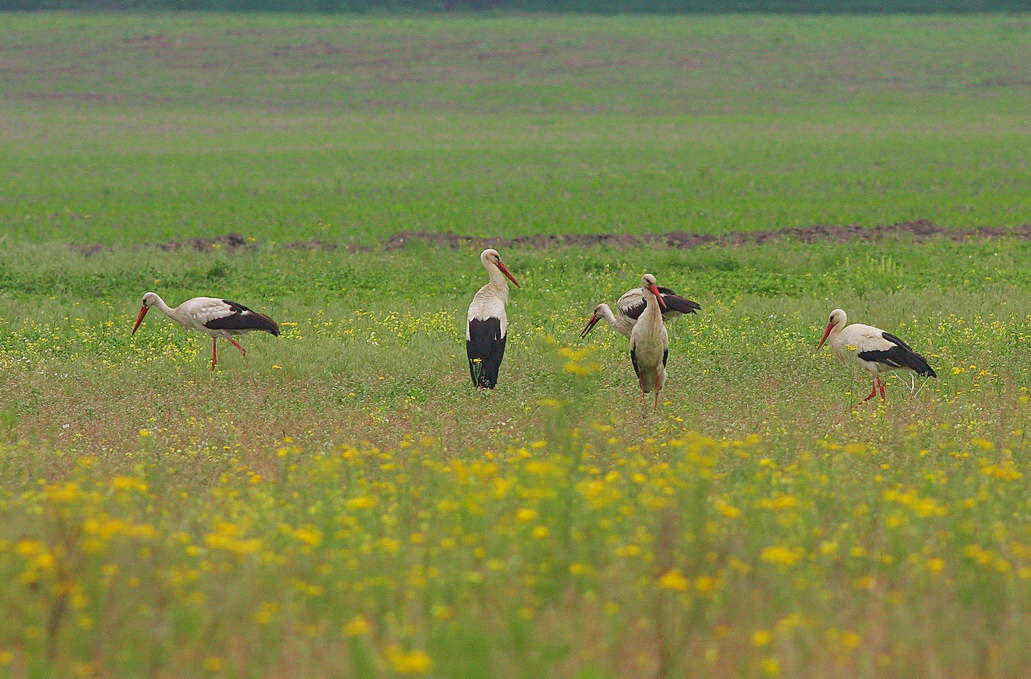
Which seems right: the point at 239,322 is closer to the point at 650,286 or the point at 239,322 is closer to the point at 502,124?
the point at 650,286

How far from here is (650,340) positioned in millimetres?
10586

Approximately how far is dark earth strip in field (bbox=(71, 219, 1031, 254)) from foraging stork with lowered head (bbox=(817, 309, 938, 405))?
10.2 meters

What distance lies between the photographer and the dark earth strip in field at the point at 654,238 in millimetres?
21406

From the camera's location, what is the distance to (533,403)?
1049 cm

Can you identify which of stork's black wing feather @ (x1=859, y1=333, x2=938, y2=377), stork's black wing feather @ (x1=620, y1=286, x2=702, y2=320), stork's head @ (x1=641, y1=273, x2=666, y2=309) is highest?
stork's head @ (x1=641, y1=273, x2=666, y2=309)

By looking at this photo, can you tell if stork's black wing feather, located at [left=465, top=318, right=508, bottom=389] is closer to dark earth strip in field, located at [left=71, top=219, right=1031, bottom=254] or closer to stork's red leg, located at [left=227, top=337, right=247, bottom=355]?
stork's red leg, located at [left=227, top=337, right=247, bottom=355]

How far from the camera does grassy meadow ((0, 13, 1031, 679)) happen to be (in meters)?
4.89

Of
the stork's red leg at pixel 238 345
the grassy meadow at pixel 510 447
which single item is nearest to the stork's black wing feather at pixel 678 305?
the grassy meadow at pixel 510 447

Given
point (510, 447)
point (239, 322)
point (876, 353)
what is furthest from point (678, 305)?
point (510, 447)

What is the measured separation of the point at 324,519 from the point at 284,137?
46.5m

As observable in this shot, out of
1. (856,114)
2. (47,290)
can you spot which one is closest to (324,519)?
(47,290)

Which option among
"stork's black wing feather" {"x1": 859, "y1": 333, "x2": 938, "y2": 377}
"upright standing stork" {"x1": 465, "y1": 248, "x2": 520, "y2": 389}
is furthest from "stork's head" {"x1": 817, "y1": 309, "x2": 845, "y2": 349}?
"upright standing stork" {"x1": 465, "y1": 248, "x2": 520, "y2": 389}

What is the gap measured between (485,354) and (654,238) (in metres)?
11.6

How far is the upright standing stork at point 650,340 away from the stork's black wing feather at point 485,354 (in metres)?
1.18
